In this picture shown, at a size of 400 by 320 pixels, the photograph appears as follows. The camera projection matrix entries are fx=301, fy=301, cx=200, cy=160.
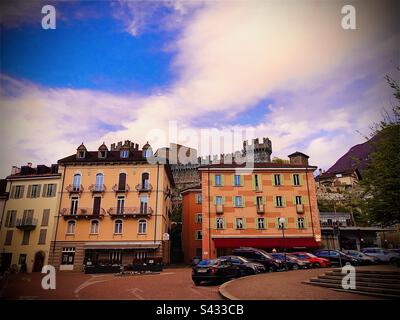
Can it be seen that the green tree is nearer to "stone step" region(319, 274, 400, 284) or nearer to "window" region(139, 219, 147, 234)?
"stone step" region(319, 274, 400, 284)

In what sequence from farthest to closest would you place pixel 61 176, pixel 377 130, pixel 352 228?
pixel 352 228, pixel 61 176, pixel 377 130

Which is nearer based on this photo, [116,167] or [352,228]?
[116,167]

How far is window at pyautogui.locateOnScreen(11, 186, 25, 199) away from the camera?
108 ft

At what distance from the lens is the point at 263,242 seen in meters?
30.2

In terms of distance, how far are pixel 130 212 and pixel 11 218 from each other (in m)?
13.0

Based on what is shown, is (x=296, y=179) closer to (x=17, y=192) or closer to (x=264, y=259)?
(x=264, y=259)

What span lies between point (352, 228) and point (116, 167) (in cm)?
2982

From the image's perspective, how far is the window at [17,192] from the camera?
32.9 metres

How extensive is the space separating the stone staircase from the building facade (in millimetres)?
19876

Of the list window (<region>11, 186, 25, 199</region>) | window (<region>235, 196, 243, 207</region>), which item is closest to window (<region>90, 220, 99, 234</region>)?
window (<region>11, 186, 25, 199</region>)
